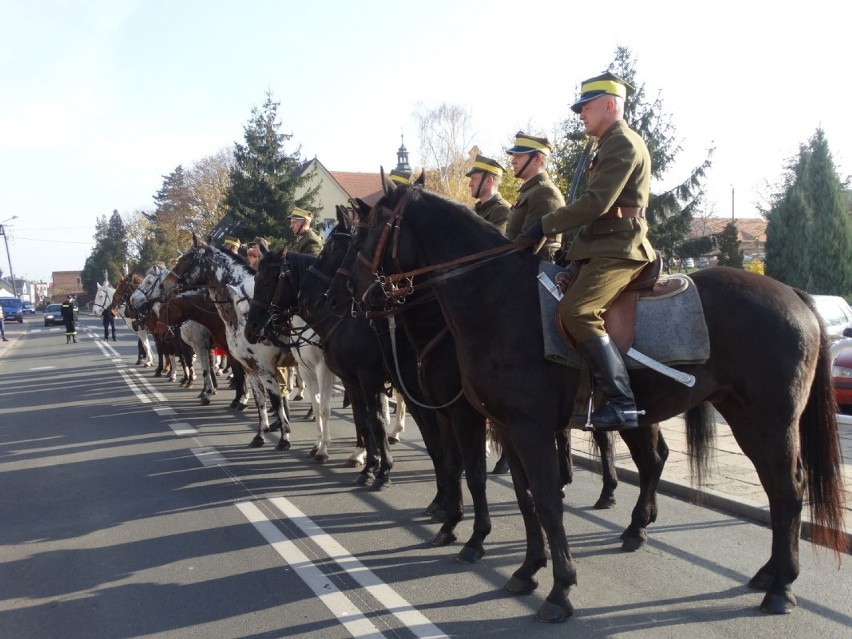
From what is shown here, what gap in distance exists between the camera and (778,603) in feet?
14.0

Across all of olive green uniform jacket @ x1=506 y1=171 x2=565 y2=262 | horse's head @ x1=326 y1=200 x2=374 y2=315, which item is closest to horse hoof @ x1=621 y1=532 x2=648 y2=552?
olive green uniform jacket @ x1=506 y1=171 x2=565 y2=262

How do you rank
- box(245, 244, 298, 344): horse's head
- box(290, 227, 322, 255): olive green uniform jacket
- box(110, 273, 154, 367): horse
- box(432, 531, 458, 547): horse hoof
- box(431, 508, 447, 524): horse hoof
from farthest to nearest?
box(110, 273, 154, 367): horse → box(290, 227, 322, 255): olive green uniform jacket → box(245, 244, 298, 344): horse's head → box(431, 508, 447, 524): horse hoof → box(432, 531, 458, 547): horse hoof

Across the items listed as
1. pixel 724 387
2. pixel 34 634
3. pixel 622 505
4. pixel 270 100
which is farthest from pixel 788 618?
pixel 270 100

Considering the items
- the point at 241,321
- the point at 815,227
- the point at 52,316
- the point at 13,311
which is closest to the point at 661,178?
the point at 815,227

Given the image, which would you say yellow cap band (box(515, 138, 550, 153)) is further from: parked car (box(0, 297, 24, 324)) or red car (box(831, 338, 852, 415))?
parked car (box(0, 297, 24, 324))

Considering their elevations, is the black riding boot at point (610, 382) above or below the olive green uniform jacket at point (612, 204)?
below

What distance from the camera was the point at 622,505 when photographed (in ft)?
21.6

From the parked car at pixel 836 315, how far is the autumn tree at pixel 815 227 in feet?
56.3

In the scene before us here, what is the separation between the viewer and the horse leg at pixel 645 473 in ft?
18.1

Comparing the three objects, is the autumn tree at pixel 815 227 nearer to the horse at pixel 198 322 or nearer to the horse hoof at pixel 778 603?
the horse at pixel 198 322

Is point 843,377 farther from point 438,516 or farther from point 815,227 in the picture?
point 815,227

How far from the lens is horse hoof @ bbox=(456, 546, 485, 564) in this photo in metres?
5.26

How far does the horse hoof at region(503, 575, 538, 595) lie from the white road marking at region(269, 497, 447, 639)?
2.17 feet

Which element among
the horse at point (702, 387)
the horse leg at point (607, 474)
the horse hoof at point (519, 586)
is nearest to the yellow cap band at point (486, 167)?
the horse at point (702, 387)
